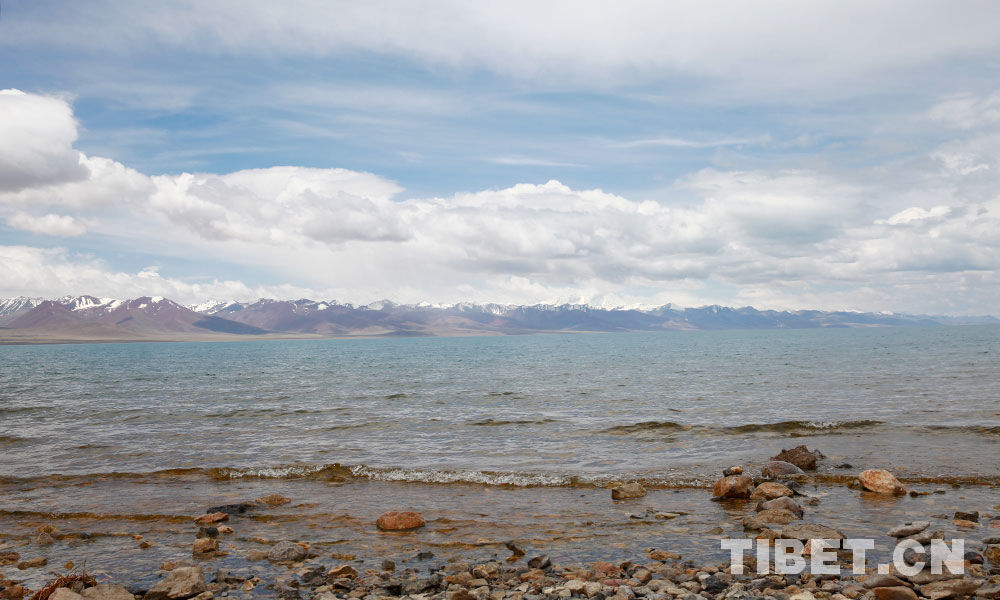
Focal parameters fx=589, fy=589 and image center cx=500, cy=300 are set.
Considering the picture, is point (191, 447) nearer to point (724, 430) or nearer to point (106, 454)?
point (106, 454)

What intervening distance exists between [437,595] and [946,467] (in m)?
19.7

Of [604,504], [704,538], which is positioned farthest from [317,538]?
[704,538]

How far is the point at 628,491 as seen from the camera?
735 inches

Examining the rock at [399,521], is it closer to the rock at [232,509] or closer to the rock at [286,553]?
the rock at [286,553]

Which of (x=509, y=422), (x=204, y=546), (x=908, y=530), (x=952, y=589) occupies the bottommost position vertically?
(x=509, y=422)

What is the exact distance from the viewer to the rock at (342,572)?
12.2 meters

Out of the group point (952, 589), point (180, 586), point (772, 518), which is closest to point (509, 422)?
point (772, 518)

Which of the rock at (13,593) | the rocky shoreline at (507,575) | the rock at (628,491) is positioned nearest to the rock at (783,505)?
the rocky shoreline at (507,575)

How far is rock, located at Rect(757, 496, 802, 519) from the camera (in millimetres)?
15547

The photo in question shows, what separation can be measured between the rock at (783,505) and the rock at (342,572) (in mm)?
10857

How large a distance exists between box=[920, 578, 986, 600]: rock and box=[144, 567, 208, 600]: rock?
13.2 meters

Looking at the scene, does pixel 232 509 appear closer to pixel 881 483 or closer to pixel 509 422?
pixel 509 422

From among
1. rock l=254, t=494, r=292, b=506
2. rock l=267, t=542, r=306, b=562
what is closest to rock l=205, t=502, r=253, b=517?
rock l=254, t=494, r=292, b=506

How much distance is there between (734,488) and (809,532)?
13.6 feet
